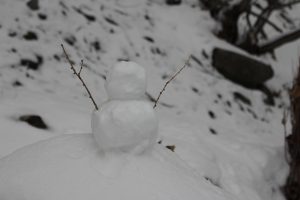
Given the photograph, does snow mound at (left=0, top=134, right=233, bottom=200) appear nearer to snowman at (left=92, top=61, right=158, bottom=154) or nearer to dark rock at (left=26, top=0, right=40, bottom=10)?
snowman at (left=92, top=61, right=158, bottom=154)

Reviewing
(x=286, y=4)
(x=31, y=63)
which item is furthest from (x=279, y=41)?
(x=31, y=63)

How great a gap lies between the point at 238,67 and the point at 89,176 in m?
3.71

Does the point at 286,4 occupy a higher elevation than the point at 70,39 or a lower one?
higher

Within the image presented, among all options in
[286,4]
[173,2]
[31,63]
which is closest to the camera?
[31,63]

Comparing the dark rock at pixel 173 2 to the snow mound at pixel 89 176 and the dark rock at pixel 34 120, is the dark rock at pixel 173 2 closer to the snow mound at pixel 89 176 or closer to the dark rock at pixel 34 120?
the dark rock at pixel 34 120

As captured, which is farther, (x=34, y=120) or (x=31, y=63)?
(x=31, y=63)

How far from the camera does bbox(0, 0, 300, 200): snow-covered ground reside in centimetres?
156

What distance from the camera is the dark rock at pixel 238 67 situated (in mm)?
4812

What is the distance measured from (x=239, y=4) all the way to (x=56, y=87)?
9.05 ft

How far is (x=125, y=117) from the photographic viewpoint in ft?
4.63

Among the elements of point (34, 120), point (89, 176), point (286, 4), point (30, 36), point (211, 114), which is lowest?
point (211, 114)

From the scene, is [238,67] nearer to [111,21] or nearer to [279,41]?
[279,41]

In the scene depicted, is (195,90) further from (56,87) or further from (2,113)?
(2,113)

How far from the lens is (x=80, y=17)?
4.28m
